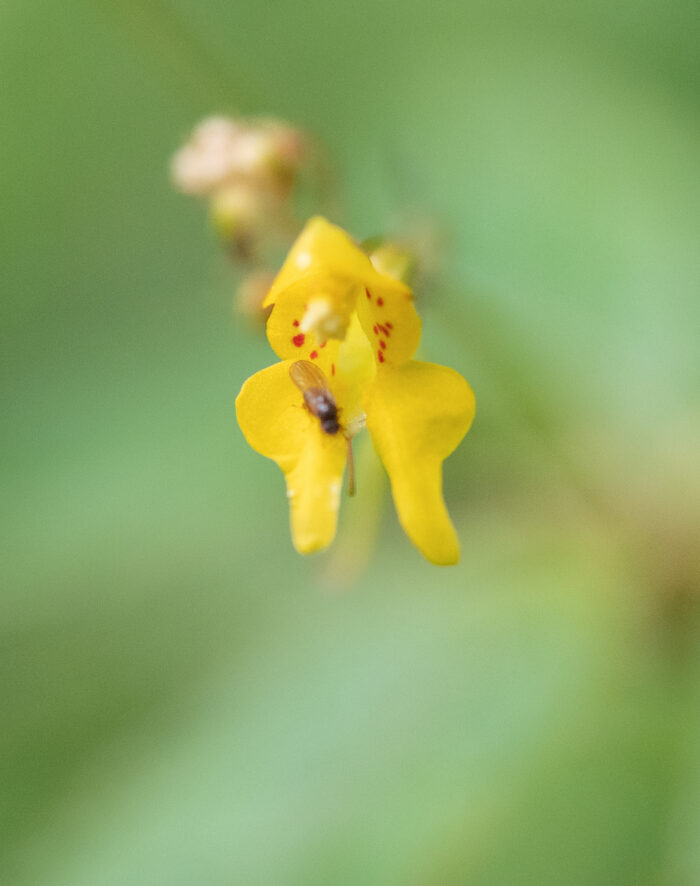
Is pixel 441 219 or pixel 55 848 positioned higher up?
pixel 441 219

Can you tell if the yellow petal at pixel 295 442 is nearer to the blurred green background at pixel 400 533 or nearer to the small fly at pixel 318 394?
the small fly at pixel 318 394

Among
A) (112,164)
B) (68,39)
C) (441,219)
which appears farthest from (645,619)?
(68,39)

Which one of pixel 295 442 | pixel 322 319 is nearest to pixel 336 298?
pixel 322 319

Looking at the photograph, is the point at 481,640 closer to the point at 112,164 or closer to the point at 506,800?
the point at 506,800

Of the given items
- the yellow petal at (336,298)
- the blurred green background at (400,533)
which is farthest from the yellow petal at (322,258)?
the blurred green background at (400,533)

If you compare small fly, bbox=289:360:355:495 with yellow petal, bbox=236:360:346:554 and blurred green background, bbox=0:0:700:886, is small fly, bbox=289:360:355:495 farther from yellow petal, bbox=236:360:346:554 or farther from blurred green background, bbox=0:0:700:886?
blurred green background, bbox=0:0:700:886

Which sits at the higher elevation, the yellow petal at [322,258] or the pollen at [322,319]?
the yellow petal at [322,258]
